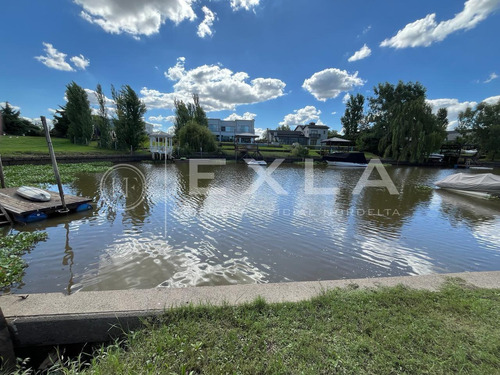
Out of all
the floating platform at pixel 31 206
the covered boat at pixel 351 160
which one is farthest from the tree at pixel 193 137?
the floating platform at pixel 31 206

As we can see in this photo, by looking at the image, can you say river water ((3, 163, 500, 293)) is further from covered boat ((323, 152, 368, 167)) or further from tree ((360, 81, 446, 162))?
tree ((360, 81, 446, 162))

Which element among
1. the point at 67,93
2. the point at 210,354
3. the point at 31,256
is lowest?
the point at 31,256

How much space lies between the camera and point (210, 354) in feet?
7.22

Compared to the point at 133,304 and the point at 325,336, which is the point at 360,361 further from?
the point at 133,304

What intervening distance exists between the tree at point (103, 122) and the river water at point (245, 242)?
2548 cm

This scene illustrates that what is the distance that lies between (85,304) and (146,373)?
151 cm

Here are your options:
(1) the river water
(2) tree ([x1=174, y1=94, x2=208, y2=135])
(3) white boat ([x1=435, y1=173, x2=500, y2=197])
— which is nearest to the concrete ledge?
(1) the river water

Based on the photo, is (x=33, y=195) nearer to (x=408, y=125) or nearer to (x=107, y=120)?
(x=107, y=120)

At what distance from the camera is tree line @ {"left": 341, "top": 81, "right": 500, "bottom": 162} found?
113 feet

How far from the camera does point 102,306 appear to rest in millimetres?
2828

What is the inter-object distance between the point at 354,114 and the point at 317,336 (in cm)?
6689

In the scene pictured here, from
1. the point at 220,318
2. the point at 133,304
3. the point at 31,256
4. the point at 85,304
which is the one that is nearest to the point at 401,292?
the point at 220,318

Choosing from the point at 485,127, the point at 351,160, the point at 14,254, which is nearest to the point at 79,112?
the point at 14,254

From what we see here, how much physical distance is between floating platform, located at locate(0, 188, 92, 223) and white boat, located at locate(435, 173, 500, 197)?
71.3ft
